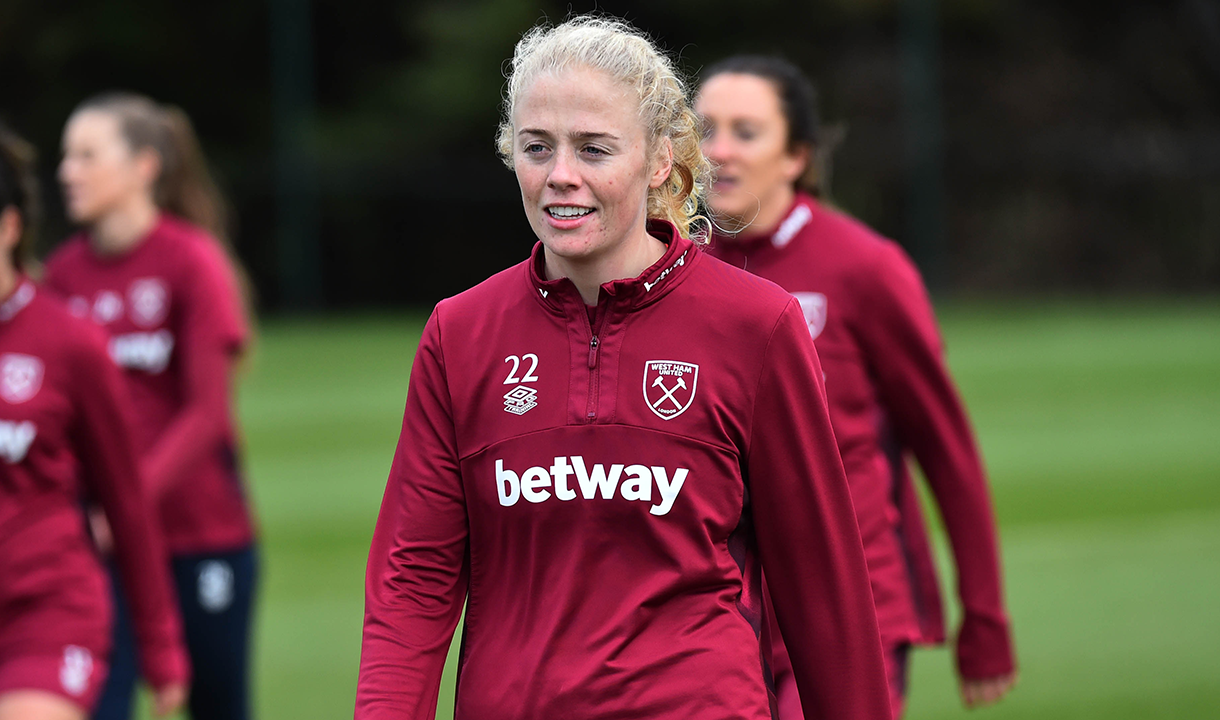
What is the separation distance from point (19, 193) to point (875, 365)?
2268 mm

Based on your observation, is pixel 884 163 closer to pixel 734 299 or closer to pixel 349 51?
pixel 349 51

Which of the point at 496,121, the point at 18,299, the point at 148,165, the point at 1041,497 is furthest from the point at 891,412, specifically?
the point at 496,121

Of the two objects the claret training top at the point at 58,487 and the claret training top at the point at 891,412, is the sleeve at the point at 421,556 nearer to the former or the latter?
the claret training top at the point at 891,412

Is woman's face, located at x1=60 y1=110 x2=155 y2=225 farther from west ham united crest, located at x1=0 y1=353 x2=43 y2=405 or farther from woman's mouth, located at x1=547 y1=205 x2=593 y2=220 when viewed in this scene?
woman's mouth, located at x1=547 y1=205 x2=593 y2=220

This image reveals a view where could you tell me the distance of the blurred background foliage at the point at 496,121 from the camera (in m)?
23.7

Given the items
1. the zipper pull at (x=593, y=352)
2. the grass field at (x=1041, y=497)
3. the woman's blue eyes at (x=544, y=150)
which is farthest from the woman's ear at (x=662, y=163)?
the grass field at (x=1041, y=497)

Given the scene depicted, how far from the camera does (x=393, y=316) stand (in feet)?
79.0

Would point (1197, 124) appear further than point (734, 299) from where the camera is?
Yes

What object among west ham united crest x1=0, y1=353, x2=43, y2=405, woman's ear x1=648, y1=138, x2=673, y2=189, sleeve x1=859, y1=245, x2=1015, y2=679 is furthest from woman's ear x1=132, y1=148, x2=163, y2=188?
woman's ear x1=648, y1=138, x2=673, y2=189

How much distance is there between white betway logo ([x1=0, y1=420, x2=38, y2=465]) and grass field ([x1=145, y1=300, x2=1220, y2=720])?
292cm

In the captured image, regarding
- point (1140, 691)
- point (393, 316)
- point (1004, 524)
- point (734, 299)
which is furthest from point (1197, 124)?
point (734, 299)

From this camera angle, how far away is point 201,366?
17.4 feet

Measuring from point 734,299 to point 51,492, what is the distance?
223 cm

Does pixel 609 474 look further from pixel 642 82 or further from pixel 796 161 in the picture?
pixel 796 161
